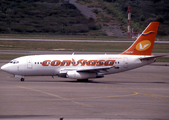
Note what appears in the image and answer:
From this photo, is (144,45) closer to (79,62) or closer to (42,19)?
(79,62)

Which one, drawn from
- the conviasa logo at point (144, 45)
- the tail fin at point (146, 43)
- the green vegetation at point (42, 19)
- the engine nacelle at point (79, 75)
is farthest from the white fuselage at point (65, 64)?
the green vegetation at point (42, 19)

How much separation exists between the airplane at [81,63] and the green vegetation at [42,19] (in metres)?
86.1

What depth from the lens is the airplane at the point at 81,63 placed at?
3100cm

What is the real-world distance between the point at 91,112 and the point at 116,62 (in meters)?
16.1

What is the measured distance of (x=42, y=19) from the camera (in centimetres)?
13888

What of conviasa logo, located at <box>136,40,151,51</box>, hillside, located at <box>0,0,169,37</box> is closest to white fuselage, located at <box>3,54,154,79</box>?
conviasa logo, located at <box>136,40,151,51</box>

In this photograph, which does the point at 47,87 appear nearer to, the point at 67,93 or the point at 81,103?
the point at 67,93

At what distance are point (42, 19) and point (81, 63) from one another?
111 m

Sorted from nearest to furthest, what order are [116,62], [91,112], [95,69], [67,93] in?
[91,112] → [67,93] → [95,69] → [116,62]

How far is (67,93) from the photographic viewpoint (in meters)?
23.6

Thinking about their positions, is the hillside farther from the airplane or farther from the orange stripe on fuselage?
the orange stripe on fuselage

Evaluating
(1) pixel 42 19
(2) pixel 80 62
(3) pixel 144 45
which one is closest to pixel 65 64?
(2) pixel 80 62

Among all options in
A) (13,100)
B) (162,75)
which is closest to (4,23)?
(162,75)

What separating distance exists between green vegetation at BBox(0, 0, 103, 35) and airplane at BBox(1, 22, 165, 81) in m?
86.1
